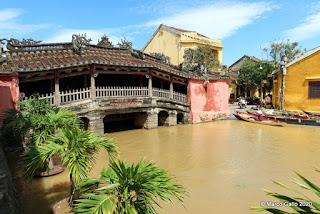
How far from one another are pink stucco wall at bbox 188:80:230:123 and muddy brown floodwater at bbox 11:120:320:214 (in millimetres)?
2854

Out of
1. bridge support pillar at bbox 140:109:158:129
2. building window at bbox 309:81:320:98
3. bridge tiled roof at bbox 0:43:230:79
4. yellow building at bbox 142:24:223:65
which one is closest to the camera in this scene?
bridge tiled roof at bbox 0:43:230:79

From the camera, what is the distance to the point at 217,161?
8312mm

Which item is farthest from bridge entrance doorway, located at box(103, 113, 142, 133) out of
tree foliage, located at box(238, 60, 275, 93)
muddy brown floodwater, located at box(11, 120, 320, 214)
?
tree foliage, located at box(238, 60, 275, 93)

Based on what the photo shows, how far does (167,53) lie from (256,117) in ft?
56.1

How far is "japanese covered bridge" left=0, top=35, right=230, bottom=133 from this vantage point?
408 inches

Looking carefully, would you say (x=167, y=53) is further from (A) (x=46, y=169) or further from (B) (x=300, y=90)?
(A) (x=46, y=169)

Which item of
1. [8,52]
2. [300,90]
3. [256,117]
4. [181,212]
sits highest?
[8,52]

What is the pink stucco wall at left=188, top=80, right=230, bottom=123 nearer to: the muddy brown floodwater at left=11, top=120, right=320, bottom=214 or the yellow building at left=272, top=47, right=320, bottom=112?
the muddy brown floodwater at left=11, top=120, right=320, bottom=214

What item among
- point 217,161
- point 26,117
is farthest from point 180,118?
point 26,117

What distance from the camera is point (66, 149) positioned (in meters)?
4.11

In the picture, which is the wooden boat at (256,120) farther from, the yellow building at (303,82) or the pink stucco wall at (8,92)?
the pink stucco wall at (8,92)

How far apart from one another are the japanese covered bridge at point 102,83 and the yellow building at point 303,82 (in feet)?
21.1

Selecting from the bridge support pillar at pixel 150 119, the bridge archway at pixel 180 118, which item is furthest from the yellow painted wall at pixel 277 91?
the bridge support pillar at pixel 150 119

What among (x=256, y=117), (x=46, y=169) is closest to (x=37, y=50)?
(x=46, y=169)
